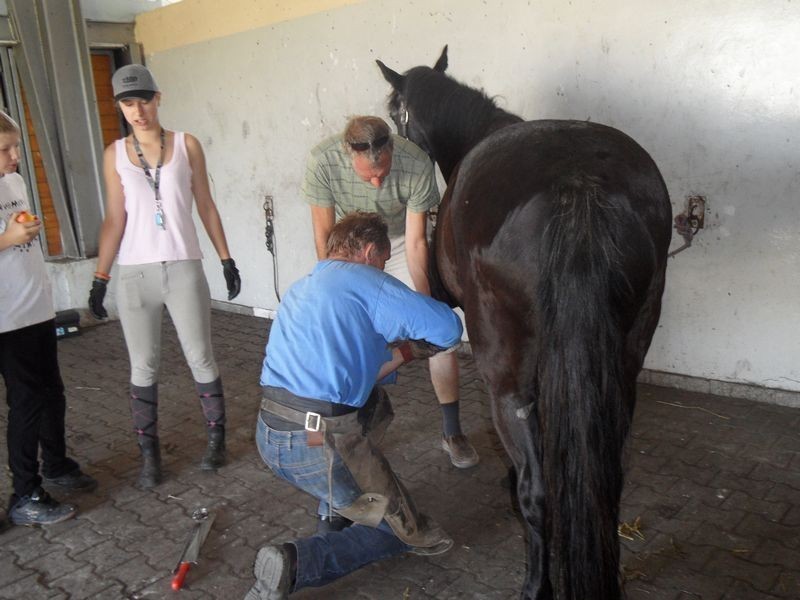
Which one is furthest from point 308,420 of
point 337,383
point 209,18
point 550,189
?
point 209,18

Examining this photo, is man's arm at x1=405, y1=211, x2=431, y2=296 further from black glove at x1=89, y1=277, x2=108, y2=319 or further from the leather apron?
black glove at x1=89, y1=277, x2=108, y2=319

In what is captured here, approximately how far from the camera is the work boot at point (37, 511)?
3176 mm

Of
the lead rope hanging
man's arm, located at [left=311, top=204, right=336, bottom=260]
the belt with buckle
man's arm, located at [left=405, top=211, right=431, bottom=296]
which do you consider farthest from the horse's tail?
the lead rope hanging

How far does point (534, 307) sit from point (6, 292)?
229cm

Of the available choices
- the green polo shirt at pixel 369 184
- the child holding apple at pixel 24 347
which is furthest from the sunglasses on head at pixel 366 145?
the child holding apple at pixel 24 347

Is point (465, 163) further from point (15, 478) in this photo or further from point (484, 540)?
point (15, 478)

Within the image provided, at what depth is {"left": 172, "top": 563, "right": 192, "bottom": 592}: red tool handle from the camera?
2.67 metres

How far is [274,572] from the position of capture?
226 cm

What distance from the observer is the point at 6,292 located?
9.71 ft

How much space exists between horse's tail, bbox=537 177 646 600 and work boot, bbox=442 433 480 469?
1.46 m

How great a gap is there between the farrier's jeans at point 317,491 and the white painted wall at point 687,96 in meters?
2.76

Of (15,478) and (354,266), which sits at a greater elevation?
(354,266)

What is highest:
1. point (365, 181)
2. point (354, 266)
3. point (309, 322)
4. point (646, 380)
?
point (365, 181)

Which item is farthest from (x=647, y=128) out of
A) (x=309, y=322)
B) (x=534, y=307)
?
(x=309, y=322)
